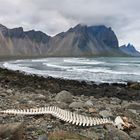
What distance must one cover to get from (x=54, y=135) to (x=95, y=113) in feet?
11.9

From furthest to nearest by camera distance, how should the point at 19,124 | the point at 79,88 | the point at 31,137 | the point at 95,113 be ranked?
1. the point at 79,88
2. the point at 95,113
3. the point at 31,137
4. the point at 19,124

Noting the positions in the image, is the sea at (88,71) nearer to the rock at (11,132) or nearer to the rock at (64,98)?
the rock at (64,98)

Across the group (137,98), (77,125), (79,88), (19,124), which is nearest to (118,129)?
(77,125)

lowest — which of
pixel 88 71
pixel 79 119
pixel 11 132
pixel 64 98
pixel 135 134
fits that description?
pixel 88 71

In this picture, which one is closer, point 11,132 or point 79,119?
point 11,132

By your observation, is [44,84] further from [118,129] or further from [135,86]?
[118,129]

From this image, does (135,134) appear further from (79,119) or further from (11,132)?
(11,132)

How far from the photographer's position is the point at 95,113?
10.2 metres

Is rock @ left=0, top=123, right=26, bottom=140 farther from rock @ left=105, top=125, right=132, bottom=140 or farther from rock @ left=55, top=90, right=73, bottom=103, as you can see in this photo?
rock @ left=55, top=90, right=73, bottom=103

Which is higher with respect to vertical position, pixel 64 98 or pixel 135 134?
pixel 135 134

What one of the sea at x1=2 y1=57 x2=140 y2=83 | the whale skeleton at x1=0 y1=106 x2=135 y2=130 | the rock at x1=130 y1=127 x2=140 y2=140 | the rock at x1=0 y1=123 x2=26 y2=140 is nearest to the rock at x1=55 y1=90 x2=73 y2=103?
the whale skeleton at x1=0 y1=106 x2=135 y2=130

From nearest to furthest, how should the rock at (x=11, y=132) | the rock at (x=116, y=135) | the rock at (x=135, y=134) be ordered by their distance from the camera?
the rock at (x=11, y=132), the rock at (x=116, y=135), the rock at (x=135, y=134)

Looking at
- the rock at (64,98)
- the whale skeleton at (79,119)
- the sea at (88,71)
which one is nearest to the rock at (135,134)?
the whale skeleton at (79,119)

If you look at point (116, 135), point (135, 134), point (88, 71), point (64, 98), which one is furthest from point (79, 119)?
point (88, 71)
